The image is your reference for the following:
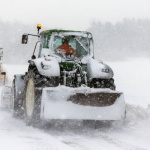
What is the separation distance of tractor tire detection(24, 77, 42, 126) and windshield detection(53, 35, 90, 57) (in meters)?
1.00

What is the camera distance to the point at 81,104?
706 cm

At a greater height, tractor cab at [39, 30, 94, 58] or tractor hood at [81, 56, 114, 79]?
tractor cab at [39, 30, 94, 58]

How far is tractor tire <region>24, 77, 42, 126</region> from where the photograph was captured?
23.5 ft

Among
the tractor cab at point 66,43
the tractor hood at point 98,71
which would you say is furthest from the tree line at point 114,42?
the tractor hood at point 98,71

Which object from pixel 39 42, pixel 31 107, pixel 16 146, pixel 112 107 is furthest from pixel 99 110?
pixel 39 42

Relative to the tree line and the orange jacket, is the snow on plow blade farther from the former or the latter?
the tree line

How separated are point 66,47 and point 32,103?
1498 mm

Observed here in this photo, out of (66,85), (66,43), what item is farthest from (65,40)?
(66,85)

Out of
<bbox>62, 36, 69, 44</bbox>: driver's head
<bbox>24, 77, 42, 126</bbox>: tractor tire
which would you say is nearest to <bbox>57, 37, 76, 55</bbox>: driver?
<bbox>62, 36, 69, 44</bbox>: driver's head

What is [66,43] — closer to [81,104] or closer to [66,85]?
[66,85]

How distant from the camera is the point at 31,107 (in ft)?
25.0

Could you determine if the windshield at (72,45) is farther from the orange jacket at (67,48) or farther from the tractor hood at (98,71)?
the tractor hood at (98,71)

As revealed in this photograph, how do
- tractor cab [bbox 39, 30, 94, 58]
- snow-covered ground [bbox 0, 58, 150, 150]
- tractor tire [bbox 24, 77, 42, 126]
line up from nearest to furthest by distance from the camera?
snow-covered ground [bbox 0, 58, 150, 150], tractor tire [bbox 24, 77, 42, 126], tractor cab [bbox 39, 30, 94, 58]

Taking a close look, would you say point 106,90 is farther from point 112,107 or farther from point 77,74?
point 77,74
